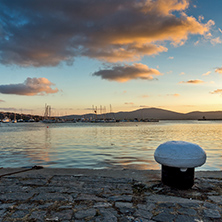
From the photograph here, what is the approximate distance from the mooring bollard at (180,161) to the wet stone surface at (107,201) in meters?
0.18

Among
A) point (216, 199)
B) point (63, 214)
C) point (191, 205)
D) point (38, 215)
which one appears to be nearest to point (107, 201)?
point (63, 214)

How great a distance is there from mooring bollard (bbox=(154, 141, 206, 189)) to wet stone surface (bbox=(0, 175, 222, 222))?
7.2 inches

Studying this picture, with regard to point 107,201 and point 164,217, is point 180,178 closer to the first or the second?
point 164,217

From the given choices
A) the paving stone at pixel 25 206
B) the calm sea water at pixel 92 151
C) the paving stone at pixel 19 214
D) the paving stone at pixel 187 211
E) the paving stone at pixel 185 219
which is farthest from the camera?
the calm sea water at pixel 92 151

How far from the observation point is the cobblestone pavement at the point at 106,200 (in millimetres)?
3291

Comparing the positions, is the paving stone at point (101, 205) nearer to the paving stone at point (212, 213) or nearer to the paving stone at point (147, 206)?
the paving stone at point (147, 206)

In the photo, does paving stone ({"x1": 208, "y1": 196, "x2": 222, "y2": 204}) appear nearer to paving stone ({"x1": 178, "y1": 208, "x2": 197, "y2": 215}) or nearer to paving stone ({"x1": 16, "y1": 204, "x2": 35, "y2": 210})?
paving stone ({"x1": 178, "y1": 208, "x2": 197, "y2": 215})

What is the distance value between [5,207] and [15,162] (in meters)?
8.03

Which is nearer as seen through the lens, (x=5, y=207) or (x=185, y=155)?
(x=5, y=207)

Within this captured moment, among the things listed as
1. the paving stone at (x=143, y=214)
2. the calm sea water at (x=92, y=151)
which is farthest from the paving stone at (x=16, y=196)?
the calm sea water at (x=92, y=151)

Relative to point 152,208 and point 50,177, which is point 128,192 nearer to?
point 152,208

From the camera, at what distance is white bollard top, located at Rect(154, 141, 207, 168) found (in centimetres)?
427

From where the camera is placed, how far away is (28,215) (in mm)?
3316

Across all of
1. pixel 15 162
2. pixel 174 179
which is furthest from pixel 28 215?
pixel 15 162
